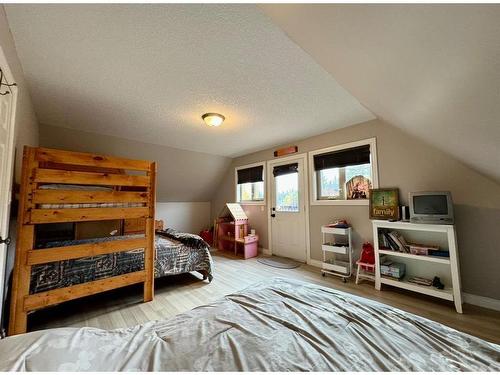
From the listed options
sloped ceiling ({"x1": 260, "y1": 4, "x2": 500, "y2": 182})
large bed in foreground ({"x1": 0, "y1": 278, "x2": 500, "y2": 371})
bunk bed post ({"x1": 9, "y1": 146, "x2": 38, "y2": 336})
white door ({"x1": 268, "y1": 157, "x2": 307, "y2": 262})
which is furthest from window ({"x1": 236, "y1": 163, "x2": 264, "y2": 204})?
large bed in foreground ({"x1": 0, "y1": 278, "x2": 500, "y2": 371})

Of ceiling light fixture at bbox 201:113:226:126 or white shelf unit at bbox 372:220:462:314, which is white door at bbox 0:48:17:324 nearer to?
ceiling light fixture at bbox 201:113:226:126

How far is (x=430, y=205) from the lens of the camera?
2.27 m

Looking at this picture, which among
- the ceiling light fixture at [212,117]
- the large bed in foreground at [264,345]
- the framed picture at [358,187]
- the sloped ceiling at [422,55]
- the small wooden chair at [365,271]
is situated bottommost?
the small wooden chair at [365,271]

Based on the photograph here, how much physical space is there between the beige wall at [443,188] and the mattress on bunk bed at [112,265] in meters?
2.14

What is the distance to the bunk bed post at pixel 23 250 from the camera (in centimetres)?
169

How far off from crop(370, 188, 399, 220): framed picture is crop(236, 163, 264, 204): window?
228 cm

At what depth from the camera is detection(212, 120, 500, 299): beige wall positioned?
213 centimetres

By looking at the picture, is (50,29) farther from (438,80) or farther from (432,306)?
(432,306)

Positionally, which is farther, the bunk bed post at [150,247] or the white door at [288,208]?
the white door at [288,208]

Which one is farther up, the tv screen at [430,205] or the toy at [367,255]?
the tv screen at [430,205]

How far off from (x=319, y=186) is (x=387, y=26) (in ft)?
9.59

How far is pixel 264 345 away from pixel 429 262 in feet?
8.96

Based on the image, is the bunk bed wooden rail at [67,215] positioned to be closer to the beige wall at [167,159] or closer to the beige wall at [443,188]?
the beige wall at [167,159]

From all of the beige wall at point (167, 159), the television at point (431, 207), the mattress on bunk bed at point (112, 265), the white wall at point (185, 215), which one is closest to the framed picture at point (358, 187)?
the television at point (431, 207)
